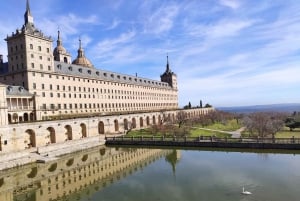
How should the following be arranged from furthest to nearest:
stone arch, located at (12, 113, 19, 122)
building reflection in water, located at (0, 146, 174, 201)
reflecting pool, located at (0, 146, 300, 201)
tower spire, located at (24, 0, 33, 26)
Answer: tower spire, located at (24, 0, 33, 26), stone arch, located at (12, 113, 19, 122), building reflection in water, located at (0, 146, 174, 201), reflecting pool, located at (0, 146, 300, 201)

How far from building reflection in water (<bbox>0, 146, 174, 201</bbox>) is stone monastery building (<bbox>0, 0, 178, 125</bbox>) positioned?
9906 mm

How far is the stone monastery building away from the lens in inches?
2064

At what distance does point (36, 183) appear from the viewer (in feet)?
98.7

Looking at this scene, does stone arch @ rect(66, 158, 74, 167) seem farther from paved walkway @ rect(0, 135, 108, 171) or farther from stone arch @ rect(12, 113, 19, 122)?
stone arch @ rect(12, 113, 19, 122)

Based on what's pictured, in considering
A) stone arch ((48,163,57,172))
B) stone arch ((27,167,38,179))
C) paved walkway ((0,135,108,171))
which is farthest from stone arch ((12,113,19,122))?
stone arch ((27,167,38,179))

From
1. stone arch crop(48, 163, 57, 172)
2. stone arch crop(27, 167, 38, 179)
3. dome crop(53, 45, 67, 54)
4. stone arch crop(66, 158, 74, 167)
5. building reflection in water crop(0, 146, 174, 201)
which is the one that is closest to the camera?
building reflection in water crop(0, 146, 174, 201)

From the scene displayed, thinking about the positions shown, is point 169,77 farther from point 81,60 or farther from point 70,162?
point 70,162

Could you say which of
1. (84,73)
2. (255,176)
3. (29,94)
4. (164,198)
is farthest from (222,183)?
(84,73)

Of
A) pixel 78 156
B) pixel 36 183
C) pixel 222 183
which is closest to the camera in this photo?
pixel 222 183

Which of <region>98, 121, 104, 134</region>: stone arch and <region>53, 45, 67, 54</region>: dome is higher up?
<region>53, 45, 67, 54</region>: dome

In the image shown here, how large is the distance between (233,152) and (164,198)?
69.8 feet

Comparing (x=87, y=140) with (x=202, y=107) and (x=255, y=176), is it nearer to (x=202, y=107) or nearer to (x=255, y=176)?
(x=255, y=176)

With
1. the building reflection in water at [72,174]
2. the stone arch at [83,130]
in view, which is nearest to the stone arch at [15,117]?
the stone arch at [83,130]

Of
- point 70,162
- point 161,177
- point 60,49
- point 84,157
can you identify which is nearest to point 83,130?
point 84,157
